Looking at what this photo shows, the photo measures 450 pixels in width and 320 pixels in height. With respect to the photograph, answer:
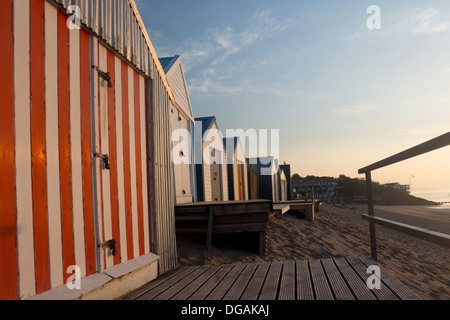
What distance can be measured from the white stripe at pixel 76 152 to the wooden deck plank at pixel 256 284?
4.52 feet

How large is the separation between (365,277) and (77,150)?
2.79 meters

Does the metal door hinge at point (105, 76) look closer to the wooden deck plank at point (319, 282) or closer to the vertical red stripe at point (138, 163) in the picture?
the vertical red stripe at point (138, 163)

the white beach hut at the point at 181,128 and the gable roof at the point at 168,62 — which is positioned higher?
the gable roof at the point at 168,62

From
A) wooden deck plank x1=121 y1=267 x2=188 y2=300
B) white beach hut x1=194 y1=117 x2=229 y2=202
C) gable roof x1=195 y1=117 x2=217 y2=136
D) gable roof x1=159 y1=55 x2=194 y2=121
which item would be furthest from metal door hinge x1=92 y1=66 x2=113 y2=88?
gable roof x1=195 y1=117 x2=217 y2=136

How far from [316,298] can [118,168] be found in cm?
231

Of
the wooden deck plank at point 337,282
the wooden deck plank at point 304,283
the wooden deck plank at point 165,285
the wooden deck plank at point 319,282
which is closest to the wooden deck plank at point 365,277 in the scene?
the wooden deck plank at point 337,282

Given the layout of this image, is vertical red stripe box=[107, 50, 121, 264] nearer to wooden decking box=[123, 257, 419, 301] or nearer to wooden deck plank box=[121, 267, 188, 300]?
wooden deck plank box=[121, 267, 188, 300]

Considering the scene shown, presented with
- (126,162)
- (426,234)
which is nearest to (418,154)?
(426,234)

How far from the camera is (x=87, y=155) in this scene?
3.35 m

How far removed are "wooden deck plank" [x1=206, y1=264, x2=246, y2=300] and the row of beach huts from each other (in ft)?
2.95

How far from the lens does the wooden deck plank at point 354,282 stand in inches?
113
